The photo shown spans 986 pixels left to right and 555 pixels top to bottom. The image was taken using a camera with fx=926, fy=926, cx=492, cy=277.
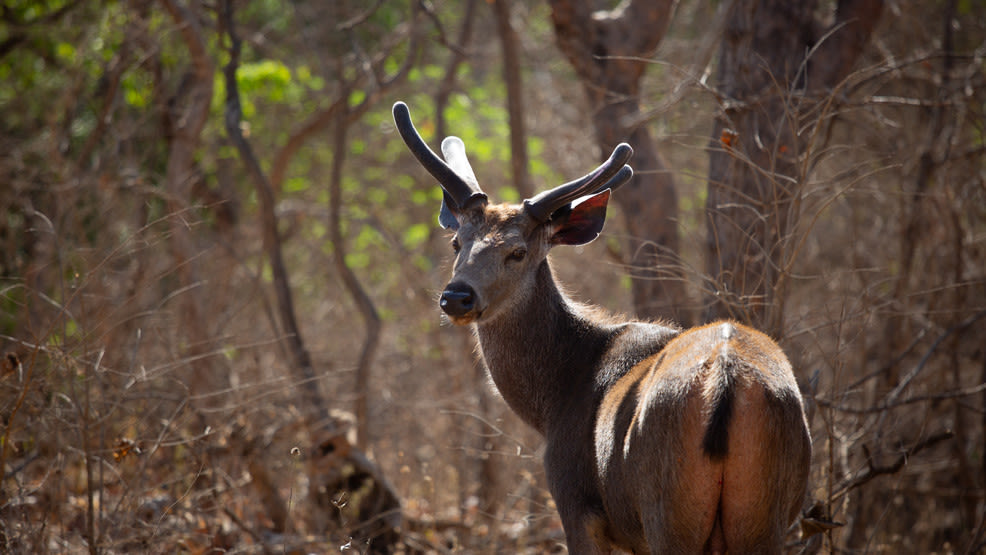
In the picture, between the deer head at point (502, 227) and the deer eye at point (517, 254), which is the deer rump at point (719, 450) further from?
the deer eye at point (517, 254)

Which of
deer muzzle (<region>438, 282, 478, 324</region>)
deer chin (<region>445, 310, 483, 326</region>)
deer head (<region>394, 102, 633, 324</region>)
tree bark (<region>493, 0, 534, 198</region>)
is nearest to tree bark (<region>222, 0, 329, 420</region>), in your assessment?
tree bark (<region>493, 0, 534, 198</region>)

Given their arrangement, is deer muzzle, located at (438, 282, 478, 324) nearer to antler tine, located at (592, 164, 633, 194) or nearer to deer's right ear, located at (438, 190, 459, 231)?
deer's right ear, located at (438, 190, 459, 231)

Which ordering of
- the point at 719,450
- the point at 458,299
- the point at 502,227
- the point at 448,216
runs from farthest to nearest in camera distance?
1. the point at 448,216
2. the point at 502,227
3. the point at 458,299
4. the point at 719,450

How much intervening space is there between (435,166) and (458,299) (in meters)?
1.11

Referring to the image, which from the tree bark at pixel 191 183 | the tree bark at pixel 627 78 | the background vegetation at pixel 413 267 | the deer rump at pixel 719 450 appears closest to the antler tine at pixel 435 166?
the background vegetation at pixel 413 267

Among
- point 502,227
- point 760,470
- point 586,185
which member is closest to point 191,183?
point 502,227

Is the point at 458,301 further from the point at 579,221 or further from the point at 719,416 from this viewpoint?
the point at 719,416

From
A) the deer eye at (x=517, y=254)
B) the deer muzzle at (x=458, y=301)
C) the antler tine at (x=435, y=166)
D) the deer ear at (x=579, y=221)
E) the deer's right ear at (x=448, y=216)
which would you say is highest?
the antler tine at (x=435, y=166)

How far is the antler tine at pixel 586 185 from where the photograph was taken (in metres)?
5.68

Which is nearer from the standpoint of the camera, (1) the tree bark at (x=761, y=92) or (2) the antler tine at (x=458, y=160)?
(2) the antler tine at (x=458, y=160)

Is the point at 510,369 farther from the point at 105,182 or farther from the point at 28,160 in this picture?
the point at 28,160

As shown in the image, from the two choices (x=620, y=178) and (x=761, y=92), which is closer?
(x=620, y=178)

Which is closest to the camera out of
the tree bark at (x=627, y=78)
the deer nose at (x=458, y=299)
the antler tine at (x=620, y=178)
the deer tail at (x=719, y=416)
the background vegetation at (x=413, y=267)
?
the deer tail at (x=719, y=416)

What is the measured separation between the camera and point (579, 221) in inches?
250
